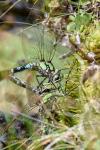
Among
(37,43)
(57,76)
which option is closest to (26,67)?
(57,76)

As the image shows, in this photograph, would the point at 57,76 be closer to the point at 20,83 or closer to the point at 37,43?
the point at 20,83

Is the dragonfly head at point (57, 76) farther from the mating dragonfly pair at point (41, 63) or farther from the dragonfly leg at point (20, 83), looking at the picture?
the dragonfly leg at point (20, 83)

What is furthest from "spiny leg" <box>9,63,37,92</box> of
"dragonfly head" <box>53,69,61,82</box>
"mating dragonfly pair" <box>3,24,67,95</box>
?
"dragonfly head" <box>53,69,61,82</box>

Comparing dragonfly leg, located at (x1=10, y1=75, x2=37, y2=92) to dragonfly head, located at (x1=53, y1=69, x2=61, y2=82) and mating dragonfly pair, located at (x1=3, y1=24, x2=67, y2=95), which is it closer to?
mating dragonfly pair, located at (x1=3, y1=24, x2=67, y2=95)

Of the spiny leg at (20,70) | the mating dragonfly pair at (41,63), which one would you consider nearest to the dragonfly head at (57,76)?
the mating dragonfly pair at (41,63)

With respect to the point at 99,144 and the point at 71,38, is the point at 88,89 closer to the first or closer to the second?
the point at 99,144

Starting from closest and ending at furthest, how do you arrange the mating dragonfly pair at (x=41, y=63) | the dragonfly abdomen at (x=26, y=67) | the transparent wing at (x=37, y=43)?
the mating dragonfly pair at (x=41, y=63) → the dragonfly abdomen at (x=26, y=67) → the transparent wing at (x=37, y=43)

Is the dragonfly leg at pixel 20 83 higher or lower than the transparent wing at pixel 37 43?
lower

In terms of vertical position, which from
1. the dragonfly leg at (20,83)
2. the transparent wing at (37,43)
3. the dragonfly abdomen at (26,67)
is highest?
the transparent wing at (37,43)
